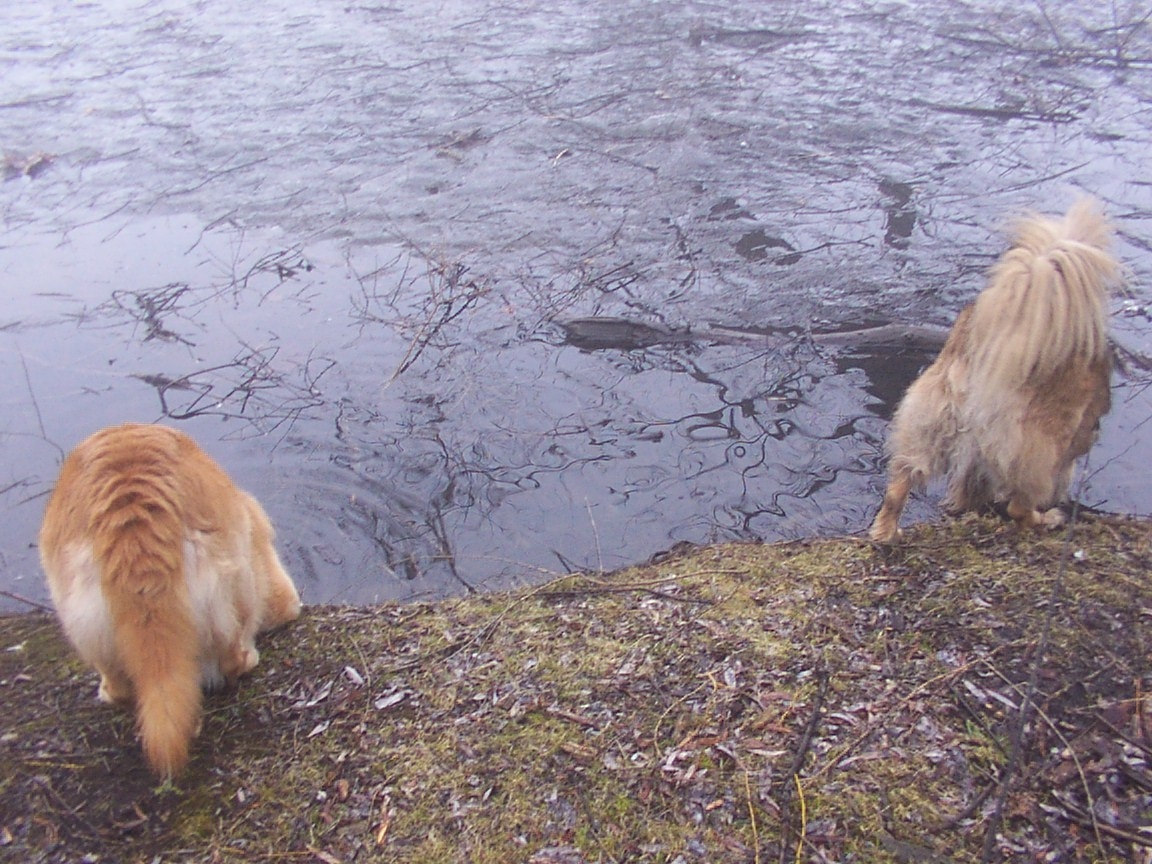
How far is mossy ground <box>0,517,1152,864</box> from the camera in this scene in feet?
9.56

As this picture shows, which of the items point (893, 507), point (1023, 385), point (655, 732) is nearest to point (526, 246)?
point (893, 507)

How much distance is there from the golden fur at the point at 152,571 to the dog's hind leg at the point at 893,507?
3.18m

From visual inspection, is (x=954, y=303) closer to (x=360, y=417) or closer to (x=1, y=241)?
(x=360, y=417)

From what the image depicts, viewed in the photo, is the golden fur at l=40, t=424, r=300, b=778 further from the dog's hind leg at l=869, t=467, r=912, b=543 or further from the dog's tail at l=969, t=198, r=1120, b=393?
the dog's tail at l=969, t=198, r=1120, b=393

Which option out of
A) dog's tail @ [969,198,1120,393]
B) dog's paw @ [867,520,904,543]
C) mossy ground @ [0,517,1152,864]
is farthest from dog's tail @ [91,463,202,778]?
dog's tail @ [969,198,1120,393]

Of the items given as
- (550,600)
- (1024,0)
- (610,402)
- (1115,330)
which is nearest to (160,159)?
(610,402)

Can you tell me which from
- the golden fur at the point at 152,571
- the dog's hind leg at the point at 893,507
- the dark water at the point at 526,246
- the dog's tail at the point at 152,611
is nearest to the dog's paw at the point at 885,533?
the dog's hind leg at the point at 893,507

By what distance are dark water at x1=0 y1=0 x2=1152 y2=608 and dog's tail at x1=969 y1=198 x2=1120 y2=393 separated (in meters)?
1.60

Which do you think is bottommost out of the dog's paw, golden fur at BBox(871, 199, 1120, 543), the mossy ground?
the dog's paw

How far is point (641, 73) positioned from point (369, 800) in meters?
10.0

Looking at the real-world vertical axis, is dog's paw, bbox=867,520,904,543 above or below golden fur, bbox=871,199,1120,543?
below

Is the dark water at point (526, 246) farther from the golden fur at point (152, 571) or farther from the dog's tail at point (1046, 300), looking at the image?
the golden fur at point (152, 571)

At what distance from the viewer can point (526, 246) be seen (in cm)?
812

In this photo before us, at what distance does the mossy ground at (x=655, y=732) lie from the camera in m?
2.91
